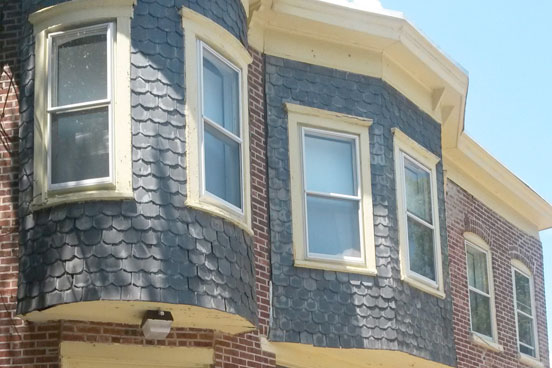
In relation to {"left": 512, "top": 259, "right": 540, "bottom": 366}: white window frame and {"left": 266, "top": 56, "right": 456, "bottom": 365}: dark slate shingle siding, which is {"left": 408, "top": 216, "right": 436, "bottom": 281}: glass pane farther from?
{"left": 512, "top": 259, "right": 540, "bottom": 366}: white window frame

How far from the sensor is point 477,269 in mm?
19219

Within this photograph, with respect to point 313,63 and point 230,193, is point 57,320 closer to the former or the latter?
point 230,193

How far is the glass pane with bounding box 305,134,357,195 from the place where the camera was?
14008 millimetres

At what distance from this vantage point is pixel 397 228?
1420 cm

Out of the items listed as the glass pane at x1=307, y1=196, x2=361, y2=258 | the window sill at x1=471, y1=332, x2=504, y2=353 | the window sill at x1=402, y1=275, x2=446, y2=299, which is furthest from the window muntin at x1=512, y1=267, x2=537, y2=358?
the glass pane at x1=307, y1=196, x2=361, y2=258

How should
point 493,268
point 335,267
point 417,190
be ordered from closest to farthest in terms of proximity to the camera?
1. point 335,267
2. point 417,190
3. point 493,268

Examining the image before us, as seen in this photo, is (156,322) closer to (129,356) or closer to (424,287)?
(129,356)

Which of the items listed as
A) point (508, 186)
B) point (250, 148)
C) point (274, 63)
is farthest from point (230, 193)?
point (508, 186)

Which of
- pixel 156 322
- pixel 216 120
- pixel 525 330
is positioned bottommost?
pixel 156 322

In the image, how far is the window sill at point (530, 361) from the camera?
786 inches

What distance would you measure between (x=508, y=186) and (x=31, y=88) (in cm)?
1078

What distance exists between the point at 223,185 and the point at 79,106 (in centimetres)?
170

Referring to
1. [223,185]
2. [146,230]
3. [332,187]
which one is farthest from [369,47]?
[146,230]

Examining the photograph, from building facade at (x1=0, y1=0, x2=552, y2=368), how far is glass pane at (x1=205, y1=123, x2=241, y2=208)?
0.02 meters
